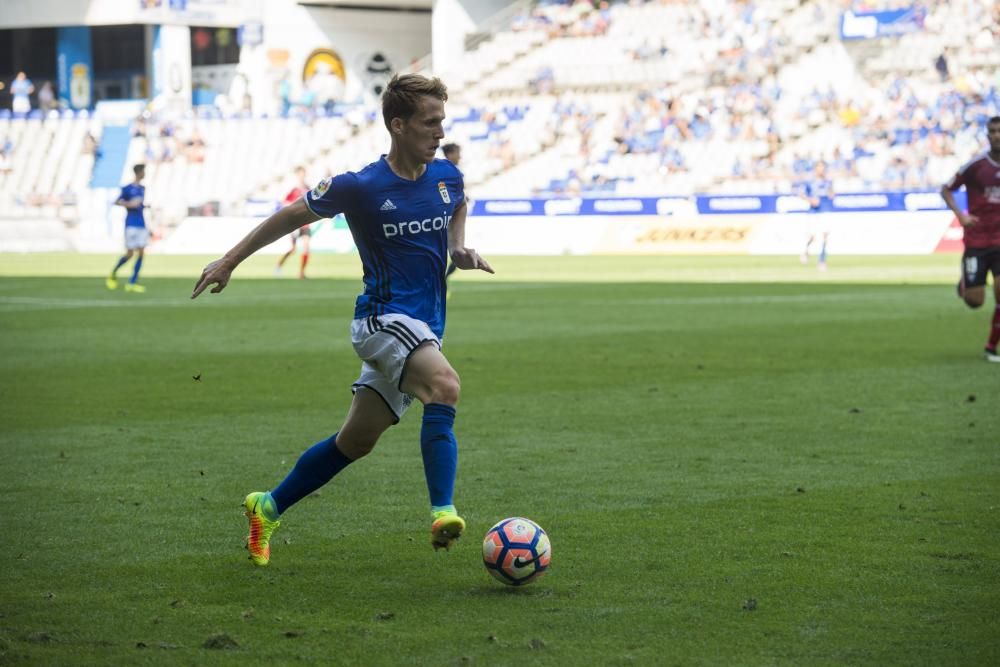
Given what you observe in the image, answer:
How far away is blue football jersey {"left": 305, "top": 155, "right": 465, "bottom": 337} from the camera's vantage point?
6.38m

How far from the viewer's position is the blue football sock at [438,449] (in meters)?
6.02

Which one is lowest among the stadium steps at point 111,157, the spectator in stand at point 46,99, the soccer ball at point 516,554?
the stadium steps at point 111,157

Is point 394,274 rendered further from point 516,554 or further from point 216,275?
point 516,554

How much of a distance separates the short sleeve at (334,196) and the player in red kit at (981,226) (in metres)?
9.53

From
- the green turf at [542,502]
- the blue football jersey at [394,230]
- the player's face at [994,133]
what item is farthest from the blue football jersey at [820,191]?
the blue football jersey at [394,230]

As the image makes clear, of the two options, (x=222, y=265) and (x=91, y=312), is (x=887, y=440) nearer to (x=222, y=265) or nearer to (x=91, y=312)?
(x=222, y=265)

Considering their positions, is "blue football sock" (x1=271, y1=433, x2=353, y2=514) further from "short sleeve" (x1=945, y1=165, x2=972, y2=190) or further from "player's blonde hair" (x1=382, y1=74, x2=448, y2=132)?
"short sleeve" (x1=945, y1=165, x2=972, y2=190)

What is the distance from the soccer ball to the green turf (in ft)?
0.27

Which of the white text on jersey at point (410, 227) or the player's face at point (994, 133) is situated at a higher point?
the white text on jersey at point (410, 227)

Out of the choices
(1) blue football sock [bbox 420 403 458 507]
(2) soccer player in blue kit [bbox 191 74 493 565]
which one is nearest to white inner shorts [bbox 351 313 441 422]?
(2) soccer player in blue kit [bbox 191 74 493 565]

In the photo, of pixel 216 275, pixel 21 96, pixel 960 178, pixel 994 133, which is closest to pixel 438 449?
pixel 216 275

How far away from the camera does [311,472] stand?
6594 millimetres

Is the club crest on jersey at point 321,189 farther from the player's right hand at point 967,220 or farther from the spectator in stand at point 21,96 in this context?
the spectator in stand at point 21,96

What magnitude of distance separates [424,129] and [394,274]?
2.08 feet
